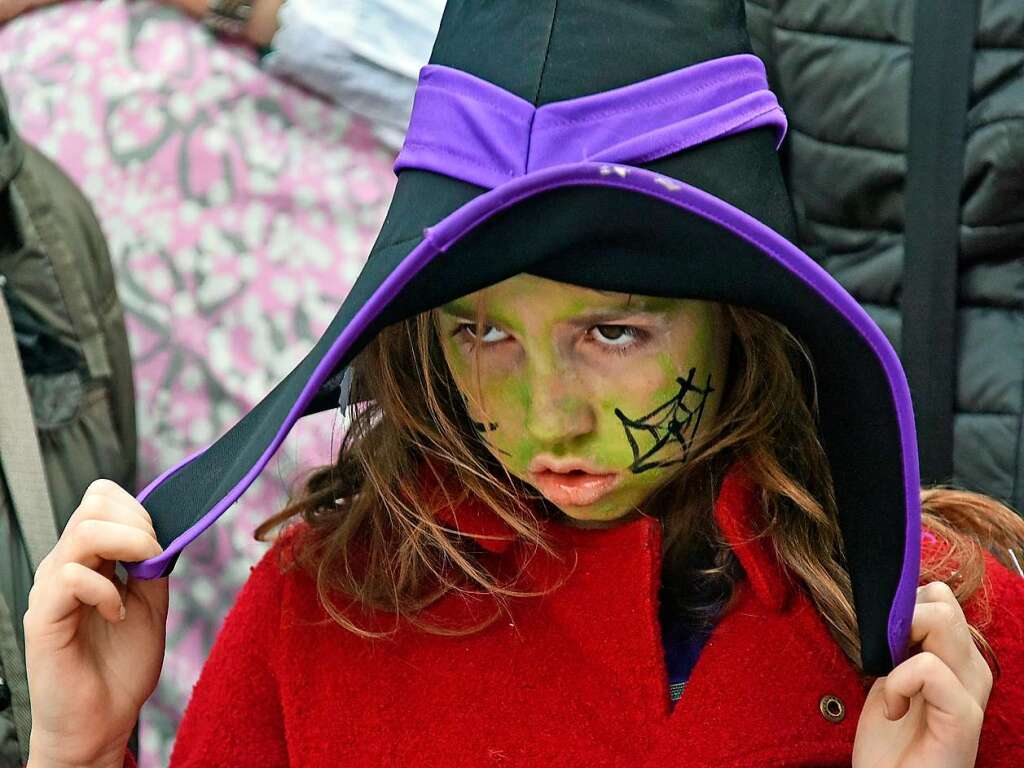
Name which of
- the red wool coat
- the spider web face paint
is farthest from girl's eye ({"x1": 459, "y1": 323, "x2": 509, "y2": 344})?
the red wool coat

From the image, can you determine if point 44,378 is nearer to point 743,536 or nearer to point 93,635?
point 93,635

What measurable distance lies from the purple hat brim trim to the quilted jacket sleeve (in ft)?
0.99

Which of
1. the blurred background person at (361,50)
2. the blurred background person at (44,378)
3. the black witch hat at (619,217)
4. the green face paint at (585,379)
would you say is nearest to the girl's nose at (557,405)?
the green face paint at (585,379)

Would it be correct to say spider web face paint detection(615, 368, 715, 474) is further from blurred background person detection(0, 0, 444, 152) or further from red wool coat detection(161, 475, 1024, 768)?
blurred background person detection(0, 0, 444, 152)

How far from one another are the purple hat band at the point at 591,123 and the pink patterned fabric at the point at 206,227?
875mm

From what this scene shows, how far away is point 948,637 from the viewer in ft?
3.28

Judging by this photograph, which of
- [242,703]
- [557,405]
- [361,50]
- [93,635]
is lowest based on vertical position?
[242,703]

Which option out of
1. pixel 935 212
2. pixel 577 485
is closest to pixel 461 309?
pixel 577 485

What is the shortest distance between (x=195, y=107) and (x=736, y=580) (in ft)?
3.64

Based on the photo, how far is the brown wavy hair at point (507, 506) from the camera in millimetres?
1168

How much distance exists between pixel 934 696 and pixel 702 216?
15.4 inches

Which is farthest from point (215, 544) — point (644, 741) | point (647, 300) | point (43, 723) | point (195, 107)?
point (647, 300)

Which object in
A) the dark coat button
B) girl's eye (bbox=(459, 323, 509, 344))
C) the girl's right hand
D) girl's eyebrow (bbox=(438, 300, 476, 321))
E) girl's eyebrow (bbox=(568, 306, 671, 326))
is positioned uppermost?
girl's eyebrow (bbox=(568, 306, 671, 326))

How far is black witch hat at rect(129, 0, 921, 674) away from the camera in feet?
2.94
